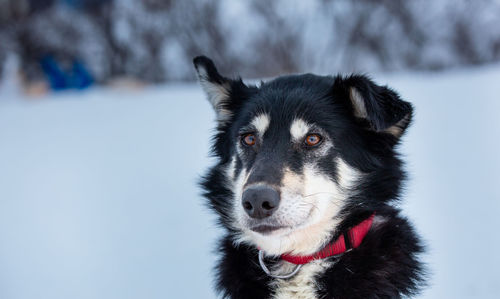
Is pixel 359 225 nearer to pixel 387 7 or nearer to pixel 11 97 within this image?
pixel 11 97

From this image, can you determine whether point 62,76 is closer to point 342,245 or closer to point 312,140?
point 312,140

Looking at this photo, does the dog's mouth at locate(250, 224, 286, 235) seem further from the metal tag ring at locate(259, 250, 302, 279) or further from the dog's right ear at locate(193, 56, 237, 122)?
the dog's right ear at locate(193, 56, 237, 122)

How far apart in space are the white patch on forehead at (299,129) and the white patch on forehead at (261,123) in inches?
5.5

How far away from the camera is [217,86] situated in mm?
3039

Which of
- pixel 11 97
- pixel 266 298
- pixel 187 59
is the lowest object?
pixel 266 298

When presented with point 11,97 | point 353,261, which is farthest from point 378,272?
point 11,97

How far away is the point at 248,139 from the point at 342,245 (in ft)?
2.41

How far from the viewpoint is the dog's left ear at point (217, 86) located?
2.94 m

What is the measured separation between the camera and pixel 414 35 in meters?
13.4

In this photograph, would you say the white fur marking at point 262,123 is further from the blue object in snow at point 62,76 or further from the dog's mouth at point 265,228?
the blue object in snow at point 62,76

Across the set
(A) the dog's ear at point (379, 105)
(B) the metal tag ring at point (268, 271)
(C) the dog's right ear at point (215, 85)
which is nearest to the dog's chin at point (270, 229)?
(B) the metal tag ring at point (268, 271)

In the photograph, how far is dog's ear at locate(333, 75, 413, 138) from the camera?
2.38m

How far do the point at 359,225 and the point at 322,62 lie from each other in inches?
447

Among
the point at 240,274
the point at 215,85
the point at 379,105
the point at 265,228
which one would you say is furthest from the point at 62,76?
the point at 379,105
